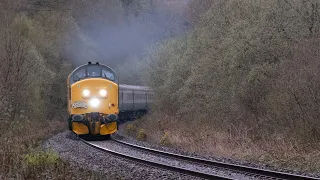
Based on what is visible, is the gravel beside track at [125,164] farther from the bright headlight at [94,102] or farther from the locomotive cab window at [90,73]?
the locomotive cab window at [90,73]

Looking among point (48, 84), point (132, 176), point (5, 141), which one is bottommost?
point (132, 176)

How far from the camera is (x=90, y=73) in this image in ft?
76.4

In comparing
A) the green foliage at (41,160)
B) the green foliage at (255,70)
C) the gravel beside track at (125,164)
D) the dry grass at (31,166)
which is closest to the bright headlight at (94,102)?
the gravel beside track at (125,164)

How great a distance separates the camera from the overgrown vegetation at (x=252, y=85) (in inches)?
642

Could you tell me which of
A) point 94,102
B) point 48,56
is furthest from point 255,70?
point 48,56

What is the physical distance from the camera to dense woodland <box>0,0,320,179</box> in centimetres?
1569

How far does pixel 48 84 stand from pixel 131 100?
633 cm

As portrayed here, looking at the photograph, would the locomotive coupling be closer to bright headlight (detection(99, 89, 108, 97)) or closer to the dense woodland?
bright headlight (detection(99, 89, 108, 97))

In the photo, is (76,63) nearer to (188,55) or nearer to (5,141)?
(188,55)

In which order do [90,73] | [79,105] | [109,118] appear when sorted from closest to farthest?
[79,105], [109,118], [90,73]

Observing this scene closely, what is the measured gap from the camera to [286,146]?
15688mm

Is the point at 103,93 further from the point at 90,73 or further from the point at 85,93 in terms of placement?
the point at 90,73

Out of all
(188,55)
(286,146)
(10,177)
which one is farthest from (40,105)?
(10,177)

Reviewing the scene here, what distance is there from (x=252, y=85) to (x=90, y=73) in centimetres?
718
